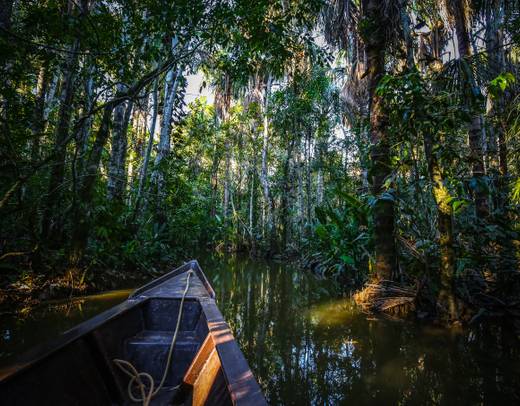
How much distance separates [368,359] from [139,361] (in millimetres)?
2144

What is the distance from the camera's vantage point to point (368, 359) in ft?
10.1

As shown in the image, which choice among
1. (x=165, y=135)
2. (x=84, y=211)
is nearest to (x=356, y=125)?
(x=84, y=211)

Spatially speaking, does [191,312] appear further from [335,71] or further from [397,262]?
[335,71]

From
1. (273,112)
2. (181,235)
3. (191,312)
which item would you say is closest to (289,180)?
(273,112)

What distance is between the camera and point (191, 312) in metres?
3.19

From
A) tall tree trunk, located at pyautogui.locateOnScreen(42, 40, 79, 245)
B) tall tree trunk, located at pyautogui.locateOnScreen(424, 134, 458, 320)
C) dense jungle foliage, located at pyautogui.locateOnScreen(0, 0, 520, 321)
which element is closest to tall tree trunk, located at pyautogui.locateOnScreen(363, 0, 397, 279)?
dense jungle foliage, located at pyautogui.locateOnScreen(0, 0, 520, 321)

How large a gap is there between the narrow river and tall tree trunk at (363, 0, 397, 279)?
3.26ft

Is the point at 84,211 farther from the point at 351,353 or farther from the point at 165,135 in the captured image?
the point at 165,135

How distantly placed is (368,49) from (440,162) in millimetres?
2535

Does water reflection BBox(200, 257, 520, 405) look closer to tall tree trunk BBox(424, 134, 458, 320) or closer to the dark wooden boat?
tall tree trunk BBox(424, 134, 458, 320)

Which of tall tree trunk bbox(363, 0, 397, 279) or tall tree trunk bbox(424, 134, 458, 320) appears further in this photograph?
tall tree trunk bbox(363, 0, 397, 279)

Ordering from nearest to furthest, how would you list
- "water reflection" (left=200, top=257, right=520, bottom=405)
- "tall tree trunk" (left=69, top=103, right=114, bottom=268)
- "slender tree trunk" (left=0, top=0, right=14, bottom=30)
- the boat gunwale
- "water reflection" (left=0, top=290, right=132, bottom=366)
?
the boat gunwale < "water reflection" (left=200, top=257, right=520, bottom=405) < "water reflection" (left=0, top=290, right=132, bottom=366) < "slender tree trunk" (left=0, top=0, right=14, bottom=30) < "tall tree trunk" (left=69, top=103, right=114, bottom=268)

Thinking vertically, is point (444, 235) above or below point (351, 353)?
above

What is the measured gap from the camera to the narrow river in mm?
2412
